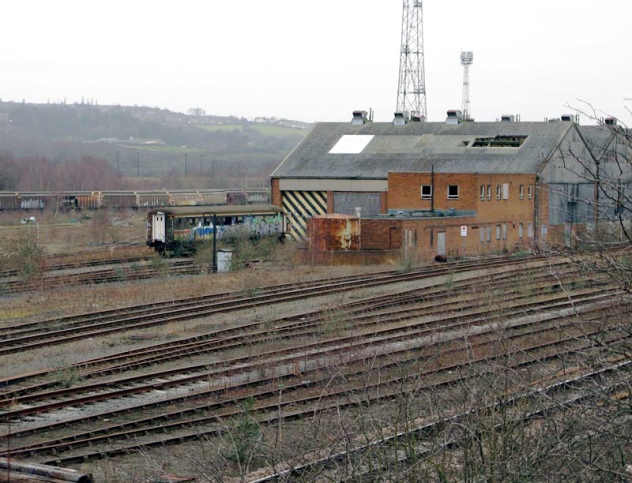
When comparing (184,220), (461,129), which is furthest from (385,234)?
(461,129)

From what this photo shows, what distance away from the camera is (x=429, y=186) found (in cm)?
4306

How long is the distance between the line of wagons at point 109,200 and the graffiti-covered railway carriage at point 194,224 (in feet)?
91.9

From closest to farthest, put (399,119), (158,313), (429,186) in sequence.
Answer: (158,313) → (429,186) → (399,119)

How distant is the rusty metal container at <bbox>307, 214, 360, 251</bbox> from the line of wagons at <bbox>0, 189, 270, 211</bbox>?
1302 inches

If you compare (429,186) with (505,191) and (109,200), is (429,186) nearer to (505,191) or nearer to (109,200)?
(505,191)

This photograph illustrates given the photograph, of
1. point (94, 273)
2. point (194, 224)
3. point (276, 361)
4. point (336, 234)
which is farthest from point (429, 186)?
point (276, 361)

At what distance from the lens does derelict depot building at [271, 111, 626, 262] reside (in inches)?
1462

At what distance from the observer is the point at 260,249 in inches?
1435

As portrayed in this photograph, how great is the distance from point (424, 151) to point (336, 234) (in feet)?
44.1

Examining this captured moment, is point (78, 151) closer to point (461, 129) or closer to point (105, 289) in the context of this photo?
point (461, 129)

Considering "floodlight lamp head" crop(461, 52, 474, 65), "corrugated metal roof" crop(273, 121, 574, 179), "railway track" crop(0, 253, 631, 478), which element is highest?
"floodlight lamp head" crop(461, 52, 474, 65)

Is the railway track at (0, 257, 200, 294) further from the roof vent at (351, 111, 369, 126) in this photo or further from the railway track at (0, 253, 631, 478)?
the roof vent at (351, 111, 369, 126)

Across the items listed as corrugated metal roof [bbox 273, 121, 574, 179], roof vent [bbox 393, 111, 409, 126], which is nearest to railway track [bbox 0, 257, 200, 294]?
corrugated metal roof [bbox 273, 121, 574, 179]

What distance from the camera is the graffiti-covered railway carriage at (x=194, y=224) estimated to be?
3891 centimetres
